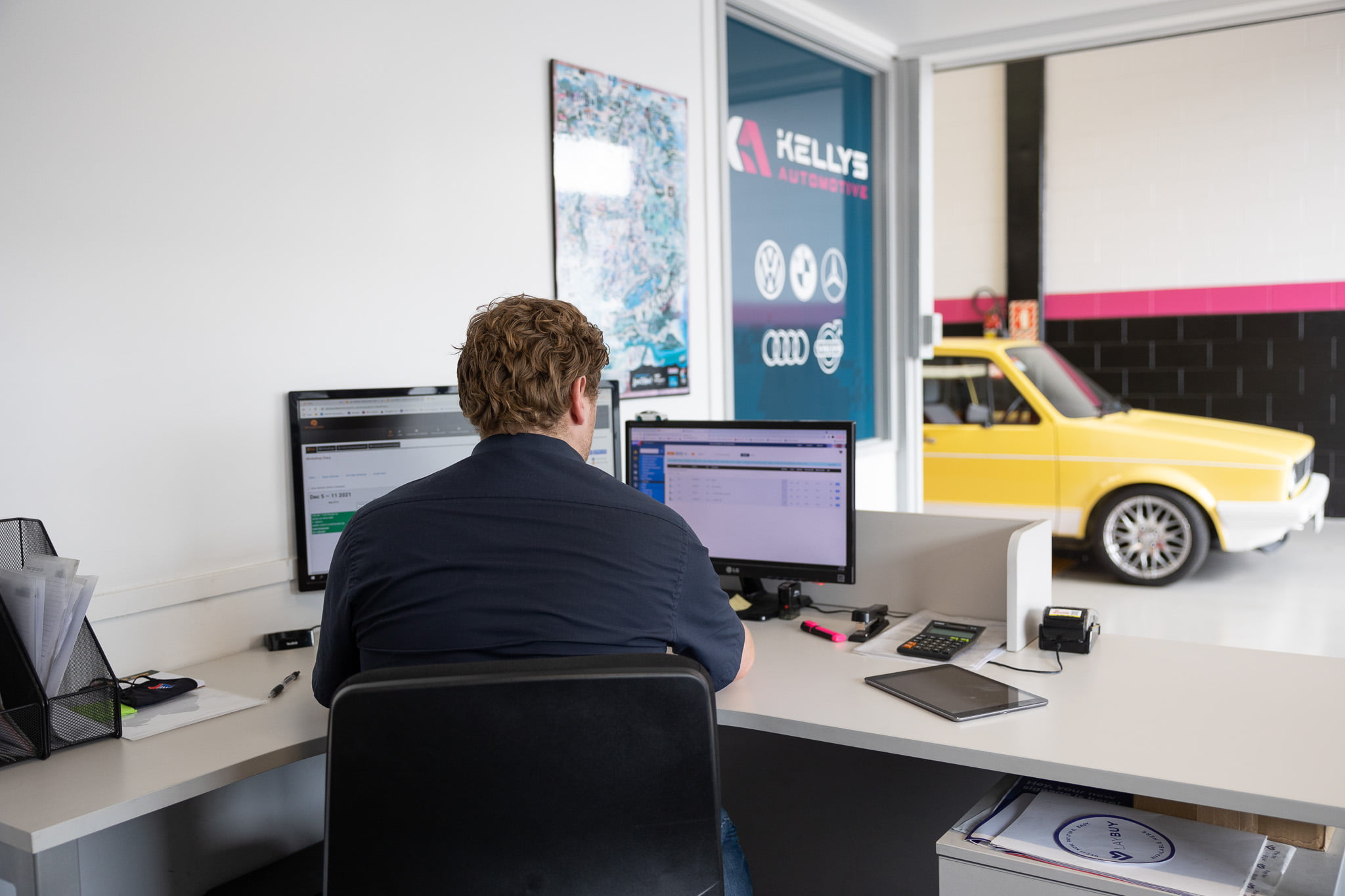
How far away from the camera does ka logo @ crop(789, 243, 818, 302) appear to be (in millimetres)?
4234

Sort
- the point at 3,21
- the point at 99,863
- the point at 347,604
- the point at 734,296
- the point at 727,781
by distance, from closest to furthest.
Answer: the point at 347,604, the point at 3,21, the point at 99,863, the point at 727,781, the point at 734,296

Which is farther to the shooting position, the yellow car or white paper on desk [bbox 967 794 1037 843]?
the yellow car

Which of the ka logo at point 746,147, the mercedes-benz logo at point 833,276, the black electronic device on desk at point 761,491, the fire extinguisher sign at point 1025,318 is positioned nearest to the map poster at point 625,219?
the ka logo at point 746,147

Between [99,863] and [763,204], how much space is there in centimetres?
305

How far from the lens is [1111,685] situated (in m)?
1.79

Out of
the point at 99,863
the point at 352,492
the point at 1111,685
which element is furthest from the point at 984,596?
the point at 99,863

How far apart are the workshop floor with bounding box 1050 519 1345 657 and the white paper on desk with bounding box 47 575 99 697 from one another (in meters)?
3.44

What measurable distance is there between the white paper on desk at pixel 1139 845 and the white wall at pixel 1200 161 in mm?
6391

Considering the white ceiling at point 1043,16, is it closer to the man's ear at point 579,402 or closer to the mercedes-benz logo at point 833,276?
the mercedes-benz logo at point 833,276

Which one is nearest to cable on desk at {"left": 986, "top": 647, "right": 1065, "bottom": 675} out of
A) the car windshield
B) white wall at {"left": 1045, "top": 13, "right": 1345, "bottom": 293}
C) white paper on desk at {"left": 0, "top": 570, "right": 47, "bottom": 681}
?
white paper on desk at {"left": 0, "top": 570, "right": 47, "bottom": 681}

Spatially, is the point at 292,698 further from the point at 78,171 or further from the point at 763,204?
the point at 763,204

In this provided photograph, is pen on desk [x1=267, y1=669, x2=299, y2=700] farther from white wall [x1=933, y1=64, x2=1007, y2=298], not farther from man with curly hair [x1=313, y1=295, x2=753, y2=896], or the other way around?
white wall [x1=933, y1=64, x2=1007, y2=298]

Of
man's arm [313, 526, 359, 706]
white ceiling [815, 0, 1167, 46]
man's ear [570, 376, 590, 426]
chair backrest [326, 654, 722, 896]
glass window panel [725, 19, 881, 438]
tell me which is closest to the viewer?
chair backrest [326, 654, 722, 896]

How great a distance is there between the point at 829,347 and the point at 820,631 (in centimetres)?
252
